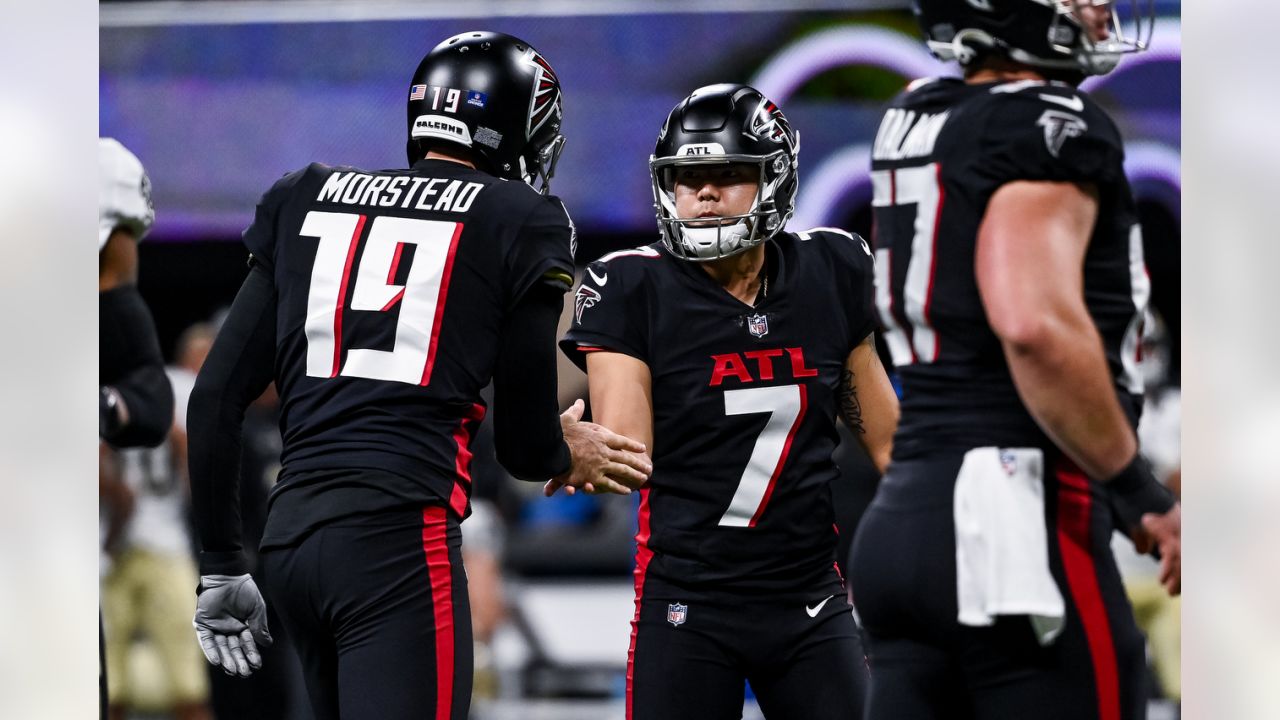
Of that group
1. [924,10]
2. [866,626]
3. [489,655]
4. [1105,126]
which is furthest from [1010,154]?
[489,655]

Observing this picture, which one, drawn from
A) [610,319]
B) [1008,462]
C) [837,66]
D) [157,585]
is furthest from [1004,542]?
[157,585]

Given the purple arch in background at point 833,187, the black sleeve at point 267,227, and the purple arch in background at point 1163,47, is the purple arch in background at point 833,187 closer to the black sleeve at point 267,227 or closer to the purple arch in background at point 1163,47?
the purple arch in background at point 1163,47

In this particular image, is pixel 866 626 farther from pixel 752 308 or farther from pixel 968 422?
pixel 752 308

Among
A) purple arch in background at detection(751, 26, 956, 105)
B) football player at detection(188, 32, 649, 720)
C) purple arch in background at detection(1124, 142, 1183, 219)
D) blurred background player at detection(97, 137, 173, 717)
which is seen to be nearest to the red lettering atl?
football player at detection(188, 32, 649, 720)

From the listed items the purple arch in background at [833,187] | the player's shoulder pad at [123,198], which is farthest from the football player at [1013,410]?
the player's shoulder pad at [123,198]

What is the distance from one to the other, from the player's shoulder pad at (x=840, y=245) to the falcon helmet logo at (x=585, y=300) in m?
0.46

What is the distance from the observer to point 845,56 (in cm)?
440

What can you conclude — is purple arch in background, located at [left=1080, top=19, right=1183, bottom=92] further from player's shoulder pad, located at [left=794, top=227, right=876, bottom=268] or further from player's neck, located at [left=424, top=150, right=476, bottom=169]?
player's neck, located at [left=424, top=150, right=476, bottom=169]

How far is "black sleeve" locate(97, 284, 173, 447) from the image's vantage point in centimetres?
357

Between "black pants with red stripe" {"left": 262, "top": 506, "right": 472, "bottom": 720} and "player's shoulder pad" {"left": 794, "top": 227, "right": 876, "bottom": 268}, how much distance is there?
1096 mm

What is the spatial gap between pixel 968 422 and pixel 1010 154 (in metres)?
0.34

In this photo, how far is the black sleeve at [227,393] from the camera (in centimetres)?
235

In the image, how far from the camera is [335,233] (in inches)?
90.0

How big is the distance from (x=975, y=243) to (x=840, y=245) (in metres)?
1.15
